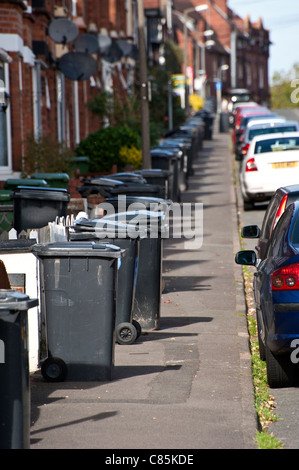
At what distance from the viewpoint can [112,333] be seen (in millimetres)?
7855

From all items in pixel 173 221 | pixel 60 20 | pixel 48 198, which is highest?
pixel 60 20

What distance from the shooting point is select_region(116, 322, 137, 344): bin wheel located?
949 centimetres

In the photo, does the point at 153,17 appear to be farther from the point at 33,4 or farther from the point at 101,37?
the point at 33,4

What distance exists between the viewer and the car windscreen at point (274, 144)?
22.4 m

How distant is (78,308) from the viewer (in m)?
7.87

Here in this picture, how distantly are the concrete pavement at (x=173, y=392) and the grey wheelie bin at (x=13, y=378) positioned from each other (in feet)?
1.82

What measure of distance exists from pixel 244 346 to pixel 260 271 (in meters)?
1.40

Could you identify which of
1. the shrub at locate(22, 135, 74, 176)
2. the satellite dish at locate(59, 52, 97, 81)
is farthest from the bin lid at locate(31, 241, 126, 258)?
the satellite dish at locate(59, 52, 97, 81)

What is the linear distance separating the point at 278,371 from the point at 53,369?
1.78 meters

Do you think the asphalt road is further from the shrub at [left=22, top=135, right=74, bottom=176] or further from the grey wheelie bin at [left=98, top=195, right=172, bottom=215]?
the shrub at [left=22, top=135, right=74, bottom=176]

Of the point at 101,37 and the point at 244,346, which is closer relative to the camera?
the point at 244,346

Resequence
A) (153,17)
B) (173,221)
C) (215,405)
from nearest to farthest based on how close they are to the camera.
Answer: (215,405), (173,221), (153,17)

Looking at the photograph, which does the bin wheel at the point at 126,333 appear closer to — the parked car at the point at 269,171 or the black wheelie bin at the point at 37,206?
the black wheelie bin at the point at 37,206

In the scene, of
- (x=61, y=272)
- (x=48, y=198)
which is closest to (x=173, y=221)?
(x=48, y=198)
